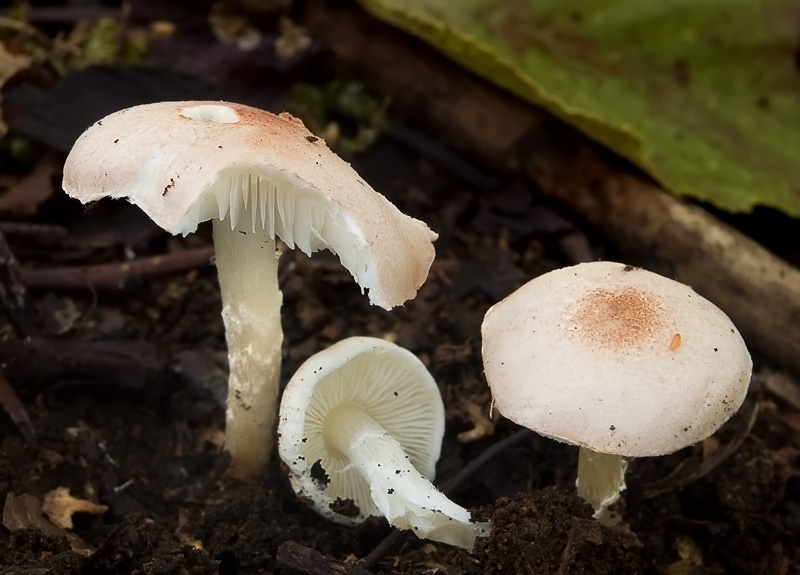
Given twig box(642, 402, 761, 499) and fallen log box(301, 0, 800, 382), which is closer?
twig box(642, 402, 761, 499)

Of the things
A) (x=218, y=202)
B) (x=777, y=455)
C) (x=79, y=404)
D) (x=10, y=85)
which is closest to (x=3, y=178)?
(x=10, y=85)

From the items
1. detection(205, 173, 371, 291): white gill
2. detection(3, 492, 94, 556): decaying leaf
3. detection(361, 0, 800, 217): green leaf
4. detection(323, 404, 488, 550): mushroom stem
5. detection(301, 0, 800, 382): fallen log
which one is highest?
detection(205, 173, 371, 291): white gill

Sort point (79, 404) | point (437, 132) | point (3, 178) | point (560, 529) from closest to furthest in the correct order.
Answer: point (560, 529), point (79, 404), point (3, 178), point (437, 132)

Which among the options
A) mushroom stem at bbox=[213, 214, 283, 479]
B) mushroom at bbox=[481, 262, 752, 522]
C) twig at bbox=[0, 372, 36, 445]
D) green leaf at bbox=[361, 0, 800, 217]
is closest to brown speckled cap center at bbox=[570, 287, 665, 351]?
mushroom at bbox=[481, 262, 752, 522]

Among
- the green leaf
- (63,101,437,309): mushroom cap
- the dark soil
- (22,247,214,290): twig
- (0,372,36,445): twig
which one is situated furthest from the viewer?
the green leaf

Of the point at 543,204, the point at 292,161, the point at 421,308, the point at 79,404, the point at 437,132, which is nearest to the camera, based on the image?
the point at 292,161

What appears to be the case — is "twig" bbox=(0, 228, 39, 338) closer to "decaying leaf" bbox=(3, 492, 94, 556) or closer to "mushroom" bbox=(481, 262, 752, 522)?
"decaying leaf" bbox=(3, 492, 94, 556)

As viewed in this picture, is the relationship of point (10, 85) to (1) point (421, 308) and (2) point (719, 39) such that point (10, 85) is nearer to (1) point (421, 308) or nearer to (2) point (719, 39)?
(1) point (421, 308)

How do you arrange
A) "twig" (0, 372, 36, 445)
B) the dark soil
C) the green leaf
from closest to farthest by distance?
the dark soil
"twig" (0, 372, 36, 445)
the green leaf
